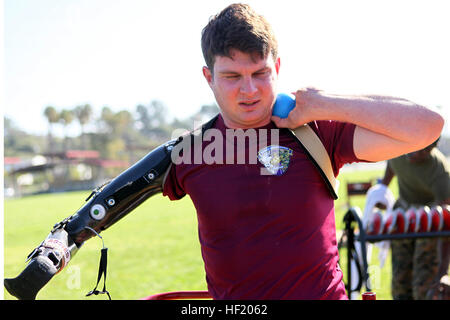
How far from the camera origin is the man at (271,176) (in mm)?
1879

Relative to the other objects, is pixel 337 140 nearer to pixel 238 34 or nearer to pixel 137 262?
pixel 238 34

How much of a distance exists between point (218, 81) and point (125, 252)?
9815 mm

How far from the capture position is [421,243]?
17.1 ft

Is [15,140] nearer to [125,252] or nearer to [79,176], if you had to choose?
[79,176]

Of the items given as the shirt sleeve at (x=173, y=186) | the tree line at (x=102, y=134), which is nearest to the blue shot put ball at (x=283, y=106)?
the shirt sleeve at (x=173, y=186)

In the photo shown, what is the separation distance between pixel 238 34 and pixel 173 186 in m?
0.70

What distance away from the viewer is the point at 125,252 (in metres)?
11.3

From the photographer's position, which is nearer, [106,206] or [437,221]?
[106,206]

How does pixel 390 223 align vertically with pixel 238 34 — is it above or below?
below

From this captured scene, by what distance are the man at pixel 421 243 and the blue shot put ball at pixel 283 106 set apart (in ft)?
11.3

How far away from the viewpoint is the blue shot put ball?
2.08m

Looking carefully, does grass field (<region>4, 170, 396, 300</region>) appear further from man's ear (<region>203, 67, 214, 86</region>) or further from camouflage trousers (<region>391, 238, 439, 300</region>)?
man's ear (<region>203, 67, 214, 86</region>)

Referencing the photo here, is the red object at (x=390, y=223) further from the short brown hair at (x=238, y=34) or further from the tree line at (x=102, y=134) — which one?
the tree line at (x=102, y=134)

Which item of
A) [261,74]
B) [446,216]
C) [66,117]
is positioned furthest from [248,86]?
[66,117]
